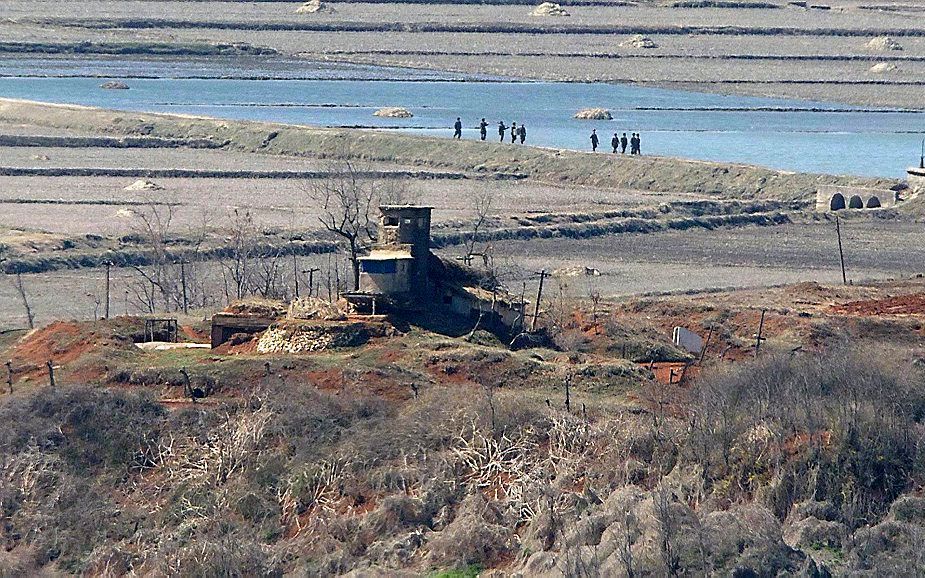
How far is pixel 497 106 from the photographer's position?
74.2 meters

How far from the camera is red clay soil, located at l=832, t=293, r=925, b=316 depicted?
26.7 m

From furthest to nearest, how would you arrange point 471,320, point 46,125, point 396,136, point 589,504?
point 46,125, point 396,136, point 471,320, point 589,504

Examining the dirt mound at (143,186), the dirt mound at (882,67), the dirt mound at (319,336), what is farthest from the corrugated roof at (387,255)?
the dirt mound at (882,67)

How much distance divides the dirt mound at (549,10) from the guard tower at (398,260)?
88.6m

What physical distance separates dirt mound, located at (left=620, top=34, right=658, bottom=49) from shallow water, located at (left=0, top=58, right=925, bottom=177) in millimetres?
13564

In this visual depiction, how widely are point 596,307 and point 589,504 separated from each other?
821 centimetres

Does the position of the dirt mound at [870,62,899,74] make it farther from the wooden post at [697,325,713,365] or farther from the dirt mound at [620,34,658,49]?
the wooden post at [697,325,713,365]

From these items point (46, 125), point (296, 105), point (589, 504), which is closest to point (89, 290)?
point (589, 504)

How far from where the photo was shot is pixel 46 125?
6141 cm

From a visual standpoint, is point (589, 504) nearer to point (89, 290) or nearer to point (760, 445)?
point (760, 445)

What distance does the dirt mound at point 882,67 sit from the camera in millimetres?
91188

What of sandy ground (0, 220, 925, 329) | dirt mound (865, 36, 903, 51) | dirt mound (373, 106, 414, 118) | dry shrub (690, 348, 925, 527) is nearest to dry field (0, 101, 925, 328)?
sandy ground (0, 220, 925, 329)

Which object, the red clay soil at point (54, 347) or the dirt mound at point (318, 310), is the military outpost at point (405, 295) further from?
the red clay soil at point (54, 347)

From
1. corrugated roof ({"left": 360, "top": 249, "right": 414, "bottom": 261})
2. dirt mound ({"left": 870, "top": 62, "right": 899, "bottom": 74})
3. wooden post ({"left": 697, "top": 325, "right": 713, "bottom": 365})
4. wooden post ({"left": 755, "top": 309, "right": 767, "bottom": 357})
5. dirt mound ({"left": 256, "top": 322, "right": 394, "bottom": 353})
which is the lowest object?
wooden post ({"left": 697, "top": 325, "right": 713, "bottom": 365})
